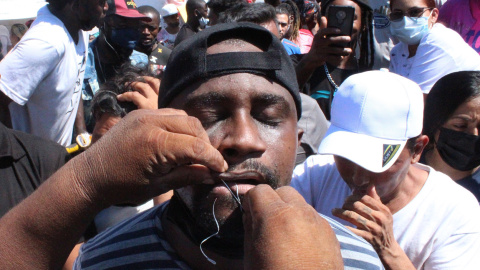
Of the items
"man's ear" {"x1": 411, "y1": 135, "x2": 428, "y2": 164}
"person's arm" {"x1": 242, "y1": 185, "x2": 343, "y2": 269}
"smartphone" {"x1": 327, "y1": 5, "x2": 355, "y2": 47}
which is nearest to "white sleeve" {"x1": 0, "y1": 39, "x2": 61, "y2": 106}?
"smartphone" {"x1": 327, "y1": 5, "x2": 355, "y2": 47}

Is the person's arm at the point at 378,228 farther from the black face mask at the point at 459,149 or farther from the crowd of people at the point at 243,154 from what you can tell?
the black face mask at the point at 459,149

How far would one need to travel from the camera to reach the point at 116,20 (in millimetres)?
4883

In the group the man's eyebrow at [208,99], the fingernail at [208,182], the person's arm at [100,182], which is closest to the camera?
the person's arm at [100,182]

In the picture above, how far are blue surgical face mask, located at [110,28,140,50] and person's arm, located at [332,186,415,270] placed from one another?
3.48 metres

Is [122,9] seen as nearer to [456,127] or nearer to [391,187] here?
[456,127]

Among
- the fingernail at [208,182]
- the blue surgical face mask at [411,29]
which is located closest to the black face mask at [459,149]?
the blue surgical face mask at [411,29]

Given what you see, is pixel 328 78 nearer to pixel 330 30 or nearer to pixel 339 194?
pixel 330 30

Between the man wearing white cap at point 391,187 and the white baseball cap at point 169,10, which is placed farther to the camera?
the white baseball cap at point 169,10

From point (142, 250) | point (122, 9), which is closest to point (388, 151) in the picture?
point (142, 250)

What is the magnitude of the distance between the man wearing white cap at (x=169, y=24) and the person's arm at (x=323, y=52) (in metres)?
5.91

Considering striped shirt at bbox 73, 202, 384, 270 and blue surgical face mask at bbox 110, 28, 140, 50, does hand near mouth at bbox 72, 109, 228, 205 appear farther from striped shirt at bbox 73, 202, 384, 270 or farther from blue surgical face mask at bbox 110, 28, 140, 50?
blue surgical face mask at bbox 110, 28, 140, 50

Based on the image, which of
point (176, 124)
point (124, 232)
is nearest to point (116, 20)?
point (124, 232)

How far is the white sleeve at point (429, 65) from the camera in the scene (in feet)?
12.5

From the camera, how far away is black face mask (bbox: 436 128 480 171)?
2693mm
